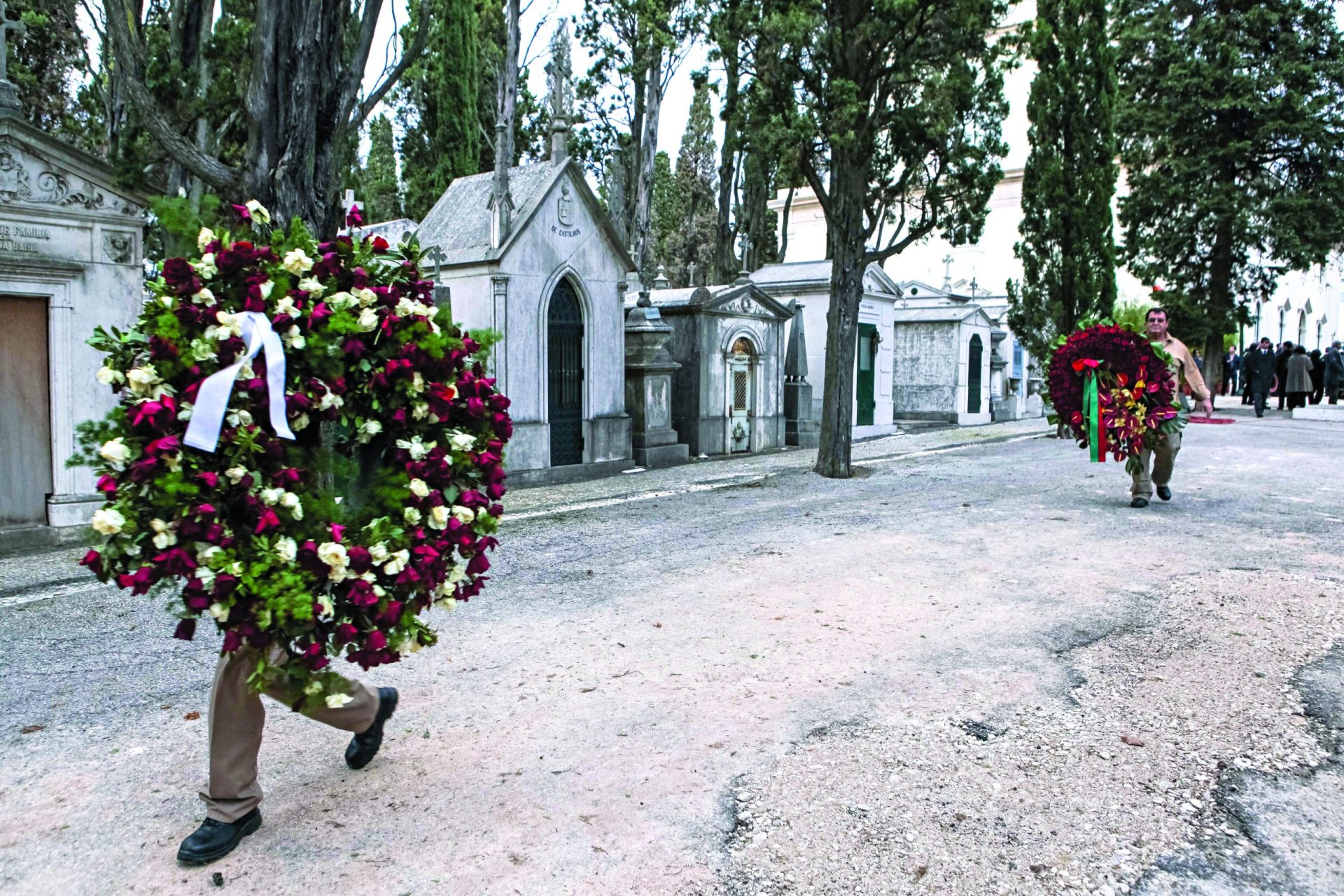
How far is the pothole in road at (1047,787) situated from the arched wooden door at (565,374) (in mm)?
9518

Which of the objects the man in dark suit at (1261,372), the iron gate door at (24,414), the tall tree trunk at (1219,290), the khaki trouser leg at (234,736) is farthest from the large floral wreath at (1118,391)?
the tall tree trunk at (1219,290)

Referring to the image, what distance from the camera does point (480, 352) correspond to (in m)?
3.46

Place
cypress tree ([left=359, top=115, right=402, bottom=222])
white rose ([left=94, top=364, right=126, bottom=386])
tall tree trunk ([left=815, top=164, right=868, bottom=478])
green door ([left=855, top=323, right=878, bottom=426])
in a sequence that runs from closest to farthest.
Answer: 1. white rose ([left=94, top=364, right=126, bottom=386])
2. tall tree trunk ([left=815, top=164, right=868, bottom=478])
3. green door ([left=855, top=323, right=878, bottom=426])
4. cypress tree ([left=359, top=115, right=402, bottom=222])

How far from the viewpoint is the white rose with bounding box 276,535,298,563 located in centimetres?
281

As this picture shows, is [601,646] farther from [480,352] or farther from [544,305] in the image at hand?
[544,305]

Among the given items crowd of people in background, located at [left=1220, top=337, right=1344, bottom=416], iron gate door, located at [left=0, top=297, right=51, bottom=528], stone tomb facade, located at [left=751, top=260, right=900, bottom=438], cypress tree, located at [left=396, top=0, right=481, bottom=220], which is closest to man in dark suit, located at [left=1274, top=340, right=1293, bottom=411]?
crowd of people in background, located at [left=1220, top=337, right=1344, bottom=416]

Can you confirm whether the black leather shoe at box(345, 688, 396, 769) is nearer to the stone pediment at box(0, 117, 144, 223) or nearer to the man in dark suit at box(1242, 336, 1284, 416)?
the stone pediment at box(0, 117, 144, 223)

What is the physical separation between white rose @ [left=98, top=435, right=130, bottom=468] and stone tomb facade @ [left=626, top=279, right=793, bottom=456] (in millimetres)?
13446

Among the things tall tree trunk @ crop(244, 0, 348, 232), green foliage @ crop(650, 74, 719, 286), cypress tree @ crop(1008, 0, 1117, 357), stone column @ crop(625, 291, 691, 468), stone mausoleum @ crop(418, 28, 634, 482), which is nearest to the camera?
tall tree trunk @ crop(244, 0, 348, 232)

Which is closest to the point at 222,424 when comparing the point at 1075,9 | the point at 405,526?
the point at 405,526

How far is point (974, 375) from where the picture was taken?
1017 inches

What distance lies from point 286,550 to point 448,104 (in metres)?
26.8

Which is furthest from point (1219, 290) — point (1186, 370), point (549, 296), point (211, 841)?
point (211, 841)

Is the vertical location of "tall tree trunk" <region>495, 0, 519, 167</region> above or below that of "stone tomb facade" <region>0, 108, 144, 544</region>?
above
